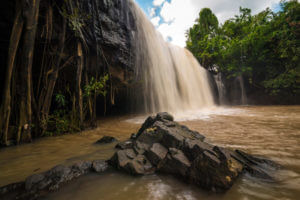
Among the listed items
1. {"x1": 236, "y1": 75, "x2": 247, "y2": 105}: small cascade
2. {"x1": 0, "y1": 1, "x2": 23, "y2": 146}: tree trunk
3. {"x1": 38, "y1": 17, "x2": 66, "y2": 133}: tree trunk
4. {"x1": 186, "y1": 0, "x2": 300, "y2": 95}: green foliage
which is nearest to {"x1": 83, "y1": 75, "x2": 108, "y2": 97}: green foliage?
{"x1": 38, "y1": 17, "x2": 66, "y2": 133}: tree trunk

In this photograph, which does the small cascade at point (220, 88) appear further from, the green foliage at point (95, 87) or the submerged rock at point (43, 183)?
the submerged rock at point (43, 183)

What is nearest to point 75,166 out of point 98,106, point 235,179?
point 235,179

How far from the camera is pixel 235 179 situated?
3.88 feet

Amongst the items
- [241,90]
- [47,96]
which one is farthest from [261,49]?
[47,96]

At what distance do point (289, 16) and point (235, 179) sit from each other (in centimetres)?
1557

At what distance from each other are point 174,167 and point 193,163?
0.20 m

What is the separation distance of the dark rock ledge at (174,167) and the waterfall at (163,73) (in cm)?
487

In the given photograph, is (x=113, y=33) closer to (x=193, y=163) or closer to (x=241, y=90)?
(x=193, y=163)

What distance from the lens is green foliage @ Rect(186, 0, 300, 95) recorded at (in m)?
9.82

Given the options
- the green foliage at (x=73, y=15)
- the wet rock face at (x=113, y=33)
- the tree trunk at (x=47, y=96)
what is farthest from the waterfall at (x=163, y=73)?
the tree trunk at (x=47, y=96)

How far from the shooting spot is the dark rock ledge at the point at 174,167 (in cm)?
109

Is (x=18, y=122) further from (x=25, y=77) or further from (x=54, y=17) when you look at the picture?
(x=54, y=17)

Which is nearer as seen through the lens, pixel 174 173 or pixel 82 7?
pixel 174 173

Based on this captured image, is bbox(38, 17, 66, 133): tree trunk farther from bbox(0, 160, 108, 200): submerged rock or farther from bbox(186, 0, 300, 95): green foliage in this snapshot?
bbox(186, 0, 300, 95): green foliage
